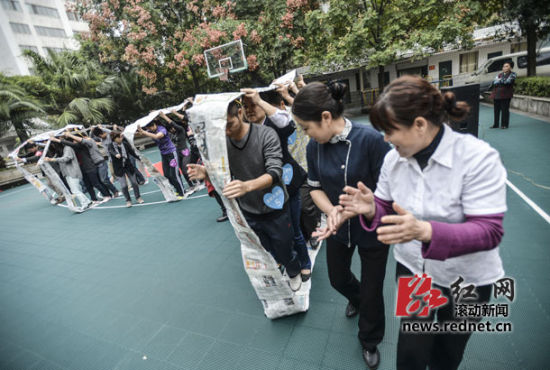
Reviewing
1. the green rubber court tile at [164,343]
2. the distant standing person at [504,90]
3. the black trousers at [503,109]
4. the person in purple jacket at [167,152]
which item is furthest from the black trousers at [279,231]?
the black trousers at [503,109]

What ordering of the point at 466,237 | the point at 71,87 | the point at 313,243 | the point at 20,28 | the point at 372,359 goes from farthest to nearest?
the point at 20,28 < the point at 71,87 < the point at 313,243 < the point at 372,359 < the point at 466,237

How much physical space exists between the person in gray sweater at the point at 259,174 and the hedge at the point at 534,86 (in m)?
9.46

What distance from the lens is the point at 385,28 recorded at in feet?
34.5

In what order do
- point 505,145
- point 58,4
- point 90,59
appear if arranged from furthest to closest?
point 58,4 → point 90,59 → point 505,145

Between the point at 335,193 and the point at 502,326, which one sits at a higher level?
the point at 335,193

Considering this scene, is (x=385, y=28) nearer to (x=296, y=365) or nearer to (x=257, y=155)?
(x=257, y=155)

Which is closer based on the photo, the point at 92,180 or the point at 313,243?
the point at 313,243

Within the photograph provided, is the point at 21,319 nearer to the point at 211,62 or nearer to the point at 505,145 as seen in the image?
the point at 505,145

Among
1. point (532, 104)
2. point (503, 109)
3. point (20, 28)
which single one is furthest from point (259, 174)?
point (20, 28)

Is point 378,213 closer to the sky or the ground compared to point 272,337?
closer to the sky

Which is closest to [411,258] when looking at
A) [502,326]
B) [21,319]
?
[502,326]

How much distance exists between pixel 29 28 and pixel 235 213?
1681 inches

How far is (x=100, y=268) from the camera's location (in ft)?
13.4

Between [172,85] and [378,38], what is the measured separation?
12.6 m
